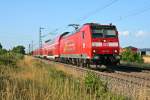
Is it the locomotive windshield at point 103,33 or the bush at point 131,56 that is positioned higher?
the locomotive windshield at point 103,33

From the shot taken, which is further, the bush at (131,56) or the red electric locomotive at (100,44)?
the bush at (131,56)

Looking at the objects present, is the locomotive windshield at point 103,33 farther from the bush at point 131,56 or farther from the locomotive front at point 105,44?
the bush at point 131,56

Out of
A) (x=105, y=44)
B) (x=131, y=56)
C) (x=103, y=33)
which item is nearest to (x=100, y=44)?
(x=105, y=44)

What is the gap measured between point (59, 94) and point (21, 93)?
0.96 metres

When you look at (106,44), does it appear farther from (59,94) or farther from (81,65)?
(59,94)

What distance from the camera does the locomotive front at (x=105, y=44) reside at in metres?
26.1

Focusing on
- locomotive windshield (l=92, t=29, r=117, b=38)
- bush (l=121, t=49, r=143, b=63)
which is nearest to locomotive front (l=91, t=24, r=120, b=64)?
locomotive windshield (l=92, t=29, r=117, b=38)

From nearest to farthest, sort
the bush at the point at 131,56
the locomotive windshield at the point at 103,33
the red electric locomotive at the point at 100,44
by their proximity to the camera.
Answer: the red electric locomotive at the point at 100,44 < the locomotive windshield at the point at 103,33 < the bush at the point at 131,56

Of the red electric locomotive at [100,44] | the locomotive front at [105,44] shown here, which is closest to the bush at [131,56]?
the red electric locomotive at [100,44]

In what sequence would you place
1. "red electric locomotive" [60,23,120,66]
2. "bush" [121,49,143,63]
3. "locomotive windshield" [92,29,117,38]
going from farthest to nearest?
"bush" [121,49,143,63] < "locomotive windshield" [92,29,117,38] < "red electric locomotive" [60,23,120,66]

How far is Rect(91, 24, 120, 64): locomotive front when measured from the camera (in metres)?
26.1

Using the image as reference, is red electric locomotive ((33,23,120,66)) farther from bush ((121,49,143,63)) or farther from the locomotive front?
bush ((121,49,143,63))

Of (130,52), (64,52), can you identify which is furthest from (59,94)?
(130,52)

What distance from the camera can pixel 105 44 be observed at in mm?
26406
